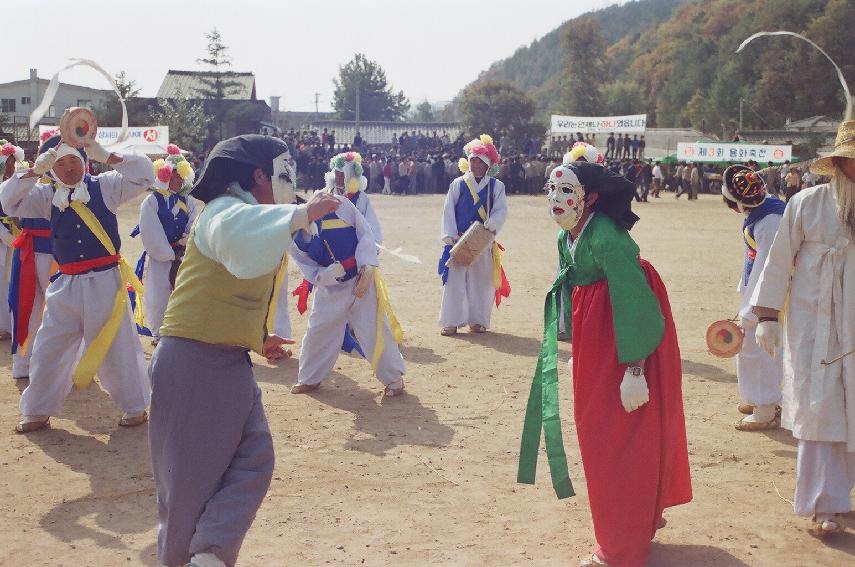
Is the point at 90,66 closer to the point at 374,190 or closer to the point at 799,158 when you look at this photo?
the point at 374,190

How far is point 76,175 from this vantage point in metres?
6.72

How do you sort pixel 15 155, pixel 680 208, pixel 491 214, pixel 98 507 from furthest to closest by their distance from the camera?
pixel 680 208 < pixel 491 214 < pixel 15 155 < pixel 98 507

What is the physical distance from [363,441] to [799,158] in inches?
1494

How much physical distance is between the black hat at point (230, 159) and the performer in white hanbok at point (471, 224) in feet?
21.8

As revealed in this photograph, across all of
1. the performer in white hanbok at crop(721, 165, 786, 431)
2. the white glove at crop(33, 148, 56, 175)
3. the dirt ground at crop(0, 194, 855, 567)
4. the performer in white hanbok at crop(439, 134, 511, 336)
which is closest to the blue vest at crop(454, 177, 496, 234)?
the performer in white hanbok at crop(439, 134, 511, 336)

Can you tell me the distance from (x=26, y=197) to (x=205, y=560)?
14.1ft

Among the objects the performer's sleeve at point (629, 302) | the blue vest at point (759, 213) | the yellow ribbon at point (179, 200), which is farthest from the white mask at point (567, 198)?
the yellow ribbon at point (179, 200)

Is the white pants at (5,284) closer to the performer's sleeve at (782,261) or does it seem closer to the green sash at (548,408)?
the green sash at (548,408)

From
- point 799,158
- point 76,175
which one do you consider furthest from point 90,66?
point 799,158

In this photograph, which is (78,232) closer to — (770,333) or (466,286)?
(770,333)

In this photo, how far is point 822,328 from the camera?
4980 mm

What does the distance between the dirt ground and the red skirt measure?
349mm

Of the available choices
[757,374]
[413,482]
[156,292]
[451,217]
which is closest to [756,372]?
[757,374]

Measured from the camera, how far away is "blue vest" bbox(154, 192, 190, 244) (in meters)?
9.16
